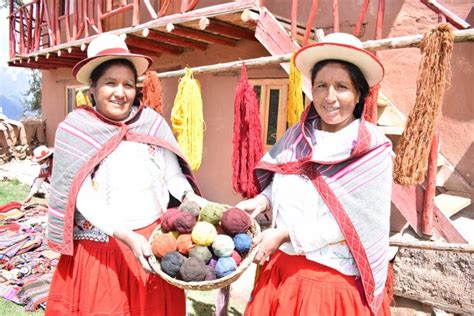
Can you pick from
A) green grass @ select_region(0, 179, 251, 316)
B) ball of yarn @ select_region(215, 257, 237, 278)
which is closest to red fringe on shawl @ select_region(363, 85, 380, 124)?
ball of yarn @ select_region(215, 257, 237, 278)

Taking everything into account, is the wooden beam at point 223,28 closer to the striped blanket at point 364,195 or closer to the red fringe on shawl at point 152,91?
the red fringe on shawl at point 152,91

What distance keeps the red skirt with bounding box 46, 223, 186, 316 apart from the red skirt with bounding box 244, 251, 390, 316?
1.76ft

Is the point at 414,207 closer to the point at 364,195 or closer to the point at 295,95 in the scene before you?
the point at 295,95

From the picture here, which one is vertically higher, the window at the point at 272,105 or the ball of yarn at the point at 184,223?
the window at the point at 272,105

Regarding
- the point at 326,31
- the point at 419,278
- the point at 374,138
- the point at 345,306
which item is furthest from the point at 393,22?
the point at 345,306

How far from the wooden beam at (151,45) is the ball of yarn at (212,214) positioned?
13.7ft

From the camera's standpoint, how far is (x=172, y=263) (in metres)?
1.60

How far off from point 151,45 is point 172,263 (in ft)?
16.4

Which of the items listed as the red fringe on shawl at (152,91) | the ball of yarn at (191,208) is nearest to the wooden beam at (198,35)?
the red fringe on shawl at (152,91)

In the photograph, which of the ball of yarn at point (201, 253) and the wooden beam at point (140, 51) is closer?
the ball of yarn at point (201, 253)

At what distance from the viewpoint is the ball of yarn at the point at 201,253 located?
5.40ft

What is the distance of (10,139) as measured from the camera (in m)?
11.0

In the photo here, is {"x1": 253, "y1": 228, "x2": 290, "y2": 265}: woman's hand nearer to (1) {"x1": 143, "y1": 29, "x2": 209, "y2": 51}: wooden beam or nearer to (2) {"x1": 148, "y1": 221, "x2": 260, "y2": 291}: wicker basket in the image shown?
(2) {"x1": 148, "y1": 221, "x2": 260, "y2": 291}: wicker basket

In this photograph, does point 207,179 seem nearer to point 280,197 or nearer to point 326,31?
point 326,31
